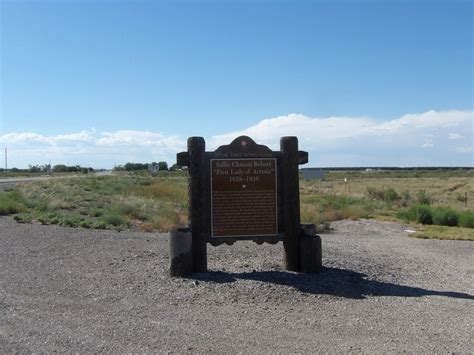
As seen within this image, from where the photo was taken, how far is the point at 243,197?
1040 centimetres

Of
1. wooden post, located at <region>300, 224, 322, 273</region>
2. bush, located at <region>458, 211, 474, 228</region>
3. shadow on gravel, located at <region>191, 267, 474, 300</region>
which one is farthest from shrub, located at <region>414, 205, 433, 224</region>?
wooden post, located at <region>300, 224, 322, 273</region>

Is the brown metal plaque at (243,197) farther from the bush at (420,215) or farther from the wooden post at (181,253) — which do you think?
the bush at (420,215)

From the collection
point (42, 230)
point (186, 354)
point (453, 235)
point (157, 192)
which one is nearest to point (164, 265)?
point (186, 354)

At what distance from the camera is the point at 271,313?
771 centimetres

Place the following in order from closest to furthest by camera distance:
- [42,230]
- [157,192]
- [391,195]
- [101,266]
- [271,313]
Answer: [271,313], [101,266], [42,230], [157,192], [391,195]

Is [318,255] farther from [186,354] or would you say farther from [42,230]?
[42,230]

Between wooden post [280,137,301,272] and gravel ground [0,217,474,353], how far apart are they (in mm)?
445

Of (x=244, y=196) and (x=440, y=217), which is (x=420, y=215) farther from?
(x=244, y=196)

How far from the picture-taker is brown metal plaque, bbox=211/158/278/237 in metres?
10.3

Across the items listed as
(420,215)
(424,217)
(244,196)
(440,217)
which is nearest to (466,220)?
(440,217)

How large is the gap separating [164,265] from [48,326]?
13.4 feet

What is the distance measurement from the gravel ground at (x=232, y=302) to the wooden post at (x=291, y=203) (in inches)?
17.5

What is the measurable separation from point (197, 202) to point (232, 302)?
2.35 metres

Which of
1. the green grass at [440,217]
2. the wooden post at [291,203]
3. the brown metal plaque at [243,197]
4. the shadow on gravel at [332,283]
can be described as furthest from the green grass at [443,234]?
the brown metal plaque at [243,197]
